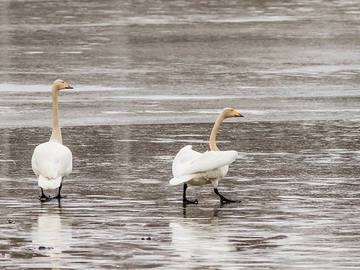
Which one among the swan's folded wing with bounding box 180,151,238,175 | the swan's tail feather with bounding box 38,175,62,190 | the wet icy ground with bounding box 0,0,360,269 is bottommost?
the wet icy ground with bounding box 0,0,360,269

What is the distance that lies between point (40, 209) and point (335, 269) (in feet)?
14.7

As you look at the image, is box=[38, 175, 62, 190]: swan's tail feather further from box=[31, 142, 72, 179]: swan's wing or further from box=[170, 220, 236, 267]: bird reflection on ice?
box=[170, 220, 236, 267]: bird reflection on ice

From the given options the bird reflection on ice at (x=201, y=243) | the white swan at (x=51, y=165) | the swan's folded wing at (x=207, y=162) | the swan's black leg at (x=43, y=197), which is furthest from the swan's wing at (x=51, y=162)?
the bird reflection on ice at (x=201, y=243)

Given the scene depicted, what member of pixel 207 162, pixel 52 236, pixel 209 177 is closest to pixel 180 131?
pixel 209 177

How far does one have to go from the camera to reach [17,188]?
1592cm

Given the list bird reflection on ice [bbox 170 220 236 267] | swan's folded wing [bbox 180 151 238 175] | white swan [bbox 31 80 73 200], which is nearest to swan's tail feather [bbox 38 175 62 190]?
white swan [bbox 31 80 73 200]

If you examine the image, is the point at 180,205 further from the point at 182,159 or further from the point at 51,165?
the point at 51,165

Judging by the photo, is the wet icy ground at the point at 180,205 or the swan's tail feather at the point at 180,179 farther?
the swan's tail feather at the point at 180,179

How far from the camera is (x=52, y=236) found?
1262cm

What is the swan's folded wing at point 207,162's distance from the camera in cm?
1477

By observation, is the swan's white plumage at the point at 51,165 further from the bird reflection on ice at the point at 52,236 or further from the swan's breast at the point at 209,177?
the swan's breast at the point at 209,177

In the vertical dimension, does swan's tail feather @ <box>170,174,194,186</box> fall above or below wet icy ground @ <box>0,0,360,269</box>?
above

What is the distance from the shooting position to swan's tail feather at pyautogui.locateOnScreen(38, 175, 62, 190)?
14.7 meters

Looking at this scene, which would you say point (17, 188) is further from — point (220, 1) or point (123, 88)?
point (220, 1)
